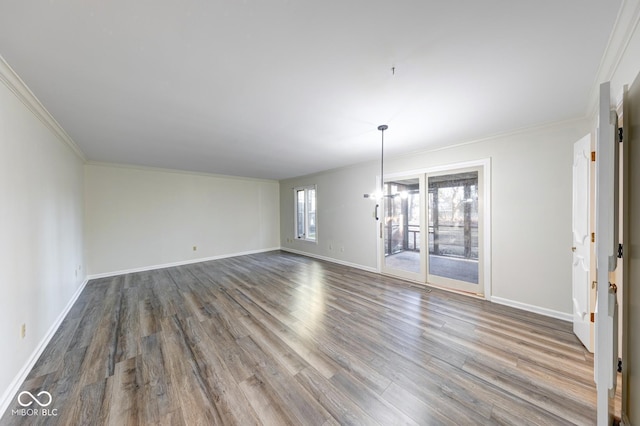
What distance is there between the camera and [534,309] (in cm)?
299

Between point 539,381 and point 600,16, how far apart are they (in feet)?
8.40

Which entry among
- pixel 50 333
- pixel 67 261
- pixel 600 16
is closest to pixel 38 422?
pixel 50 333

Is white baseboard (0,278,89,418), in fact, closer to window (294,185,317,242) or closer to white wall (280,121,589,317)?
white wall (280,121,589,317)

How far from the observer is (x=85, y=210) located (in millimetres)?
4598

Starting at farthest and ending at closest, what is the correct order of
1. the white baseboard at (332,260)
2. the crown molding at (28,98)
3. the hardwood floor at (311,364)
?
the white baseboard at (332,260) < the crown molding at (28,98) < the hardwood floor at (311,364)

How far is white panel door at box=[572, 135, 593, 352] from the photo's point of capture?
219 cm

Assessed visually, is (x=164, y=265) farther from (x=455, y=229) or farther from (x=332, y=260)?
(x=455, y=229)

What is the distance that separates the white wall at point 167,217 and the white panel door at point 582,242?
22.8ft

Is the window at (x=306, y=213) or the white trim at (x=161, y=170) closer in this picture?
the white trim at (x=161, y=170)

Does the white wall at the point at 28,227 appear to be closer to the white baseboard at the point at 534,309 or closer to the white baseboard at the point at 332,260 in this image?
the white baseboard at the point at 332,260

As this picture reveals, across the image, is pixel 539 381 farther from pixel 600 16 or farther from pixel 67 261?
pixel 67 261

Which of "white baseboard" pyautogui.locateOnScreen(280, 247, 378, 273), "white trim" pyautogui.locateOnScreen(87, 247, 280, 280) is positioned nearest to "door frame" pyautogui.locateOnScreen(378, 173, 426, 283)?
"white baseboard" pyautogui.locateOnScreen(280, 247, 378, 273)

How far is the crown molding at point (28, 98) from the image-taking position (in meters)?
1.68

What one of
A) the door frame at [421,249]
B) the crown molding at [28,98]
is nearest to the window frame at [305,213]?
the door frame at [421,249]
